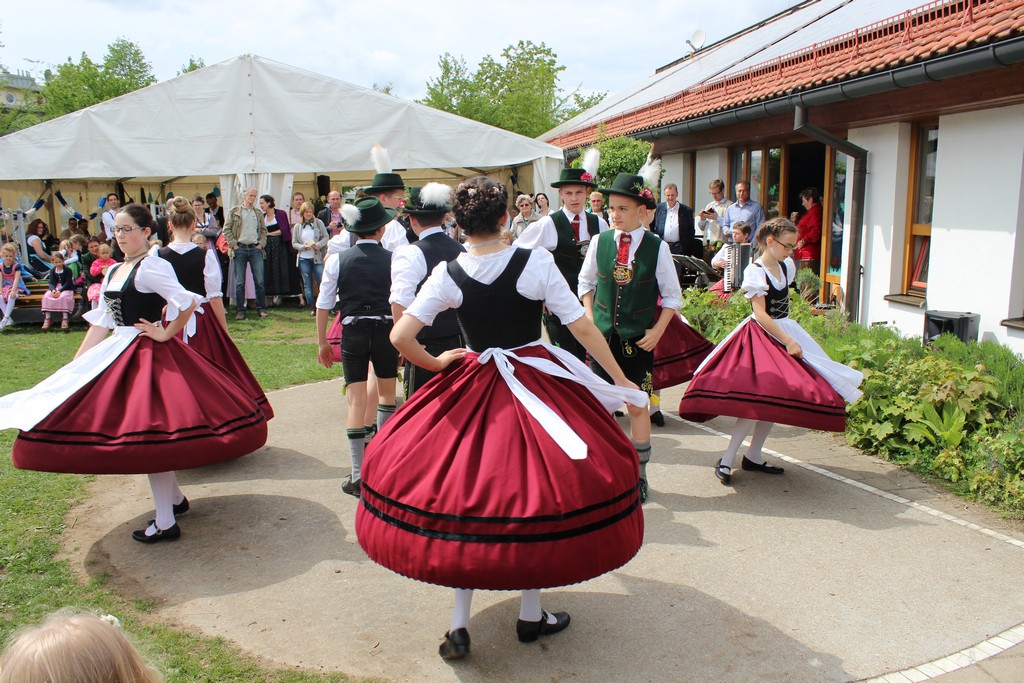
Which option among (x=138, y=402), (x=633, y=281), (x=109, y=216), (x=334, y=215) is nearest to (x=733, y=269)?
(x=633, y=281)

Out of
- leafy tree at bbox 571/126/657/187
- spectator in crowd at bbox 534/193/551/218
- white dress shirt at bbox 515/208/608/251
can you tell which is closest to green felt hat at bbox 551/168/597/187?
white dress shirt at bbox 515/208/608/251

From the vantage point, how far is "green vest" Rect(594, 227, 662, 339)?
5477 mm

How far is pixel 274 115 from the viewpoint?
15141 millimetres

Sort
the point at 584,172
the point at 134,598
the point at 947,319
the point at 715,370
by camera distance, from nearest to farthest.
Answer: the point at 134,598
the point at 715,370
the point at 584,172
the point at 947,319

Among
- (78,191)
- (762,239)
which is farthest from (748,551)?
(78,191)

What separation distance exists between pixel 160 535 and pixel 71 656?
3588 mm

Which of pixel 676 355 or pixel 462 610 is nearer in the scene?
pixel 462 610

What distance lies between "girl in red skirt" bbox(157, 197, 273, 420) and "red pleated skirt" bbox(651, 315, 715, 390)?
3068mm

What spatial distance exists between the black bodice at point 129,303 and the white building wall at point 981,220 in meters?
7.02

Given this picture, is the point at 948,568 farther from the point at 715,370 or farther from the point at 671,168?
the point at 671,168

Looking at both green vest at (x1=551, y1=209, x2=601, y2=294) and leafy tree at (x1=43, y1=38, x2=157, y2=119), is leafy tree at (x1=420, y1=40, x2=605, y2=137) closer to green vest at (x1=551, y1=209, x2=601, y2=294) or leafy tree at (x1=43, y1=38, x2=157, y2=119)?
leafy tree at (x1=43, y1=38, x2=157, y2=119)

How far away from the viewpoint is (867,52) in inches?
361

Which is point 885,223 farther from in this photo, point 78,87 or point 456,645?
point 78,87

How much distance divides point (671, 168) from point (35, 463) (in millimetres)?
13018
